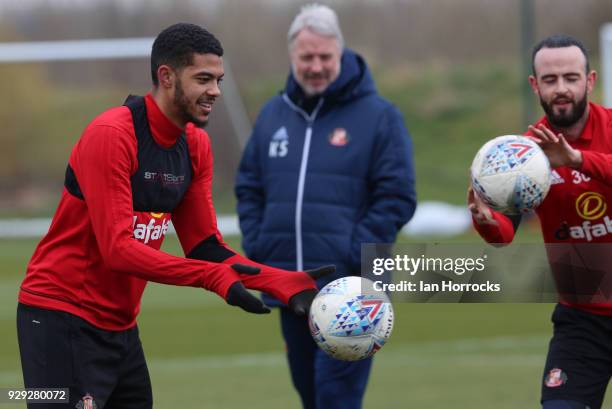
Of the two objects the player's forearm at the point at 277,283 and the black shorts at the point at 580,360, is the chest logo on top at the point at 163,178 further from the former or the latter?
the black shorts at the point at 580,360

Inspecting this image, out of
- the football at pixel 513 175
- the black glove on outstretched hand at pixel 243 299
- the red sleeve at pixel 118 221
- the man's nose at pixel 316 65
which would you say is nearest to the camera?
the black glove on outstretched hand at pixel 243 299

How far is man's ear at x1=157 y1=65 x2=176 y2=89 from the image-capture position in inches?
211

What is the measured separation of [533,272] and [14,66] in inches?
934

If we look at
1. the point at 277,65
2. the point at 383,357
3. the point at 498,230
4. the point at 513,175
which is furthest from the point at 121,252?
the point at 277,65

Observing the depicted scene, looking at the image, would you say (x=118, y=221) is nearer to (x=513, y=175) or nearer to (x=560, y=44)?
(x=513, y=175)

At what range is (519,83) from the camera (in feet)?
132

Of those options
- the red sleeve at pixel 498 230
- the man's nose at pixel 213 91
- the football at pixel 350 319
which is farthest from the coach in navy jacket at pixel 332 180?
the man's nose at pixel 213 91

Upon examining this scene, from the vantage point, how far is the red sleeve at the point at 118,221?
16.7 feet

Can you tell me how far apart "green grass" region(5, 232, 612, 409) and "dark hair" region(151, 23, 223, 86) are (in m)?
4.66

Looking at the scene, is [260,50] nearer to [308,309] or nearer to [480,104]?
[480,104]

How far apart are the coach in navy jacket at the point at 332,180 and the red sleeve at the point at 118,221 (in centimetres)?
203

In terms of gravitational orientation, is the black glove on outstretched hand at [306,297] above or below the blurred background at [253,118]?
above

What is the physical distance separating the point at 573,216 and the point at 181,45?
227 cm

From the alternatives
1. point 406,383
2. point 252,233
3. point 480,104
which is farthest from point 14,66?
point 252,233
